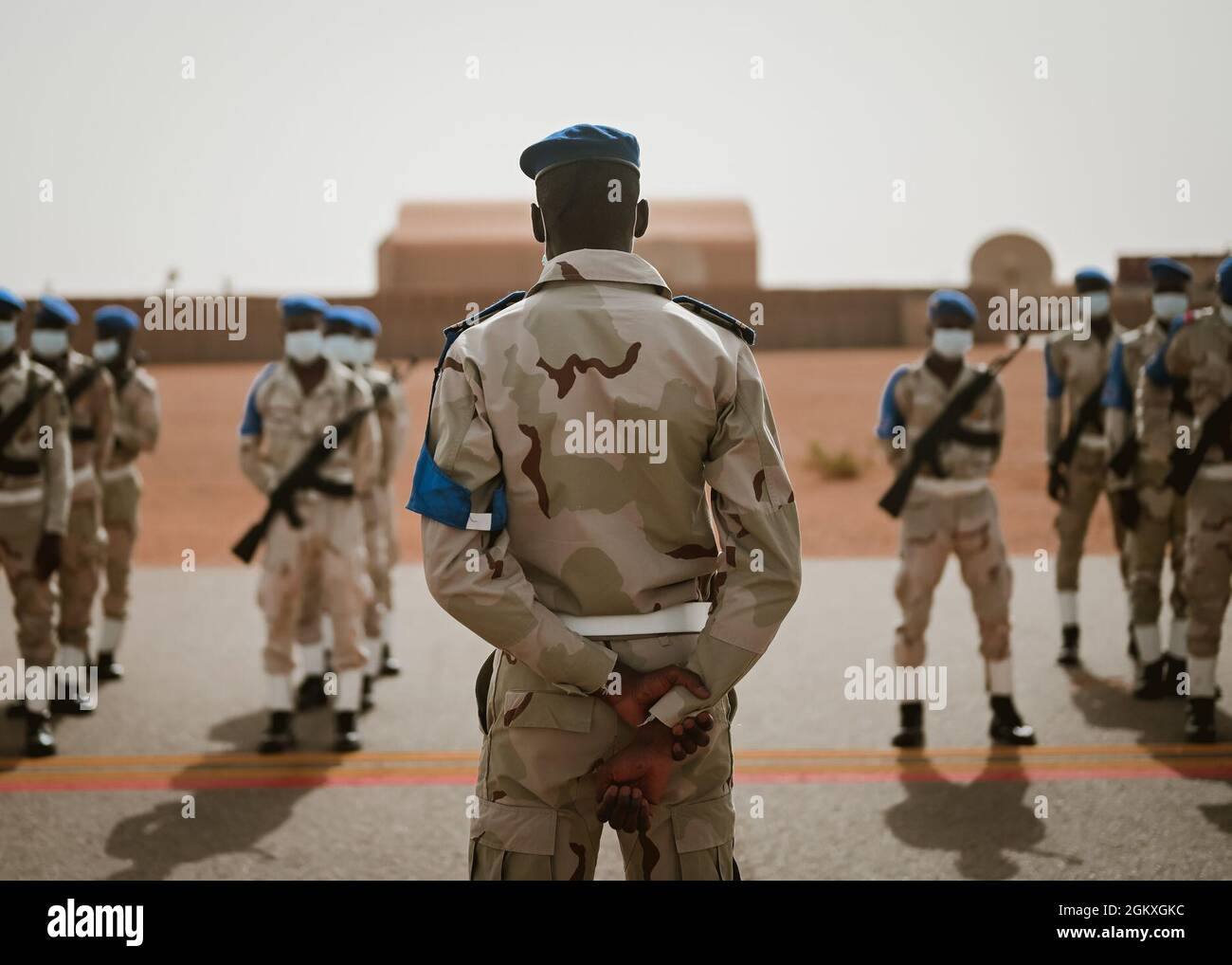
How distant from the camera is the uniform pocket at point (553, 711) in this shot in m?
2.71

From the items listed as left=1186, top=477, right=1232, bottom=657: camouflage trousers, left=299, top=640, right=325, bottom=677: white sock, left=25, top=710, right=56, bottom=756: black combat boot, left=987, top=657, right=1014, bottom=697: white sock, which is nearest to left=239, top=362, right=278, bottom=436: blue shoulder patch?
left=299, top=640, right=325, bottom=677: white sock

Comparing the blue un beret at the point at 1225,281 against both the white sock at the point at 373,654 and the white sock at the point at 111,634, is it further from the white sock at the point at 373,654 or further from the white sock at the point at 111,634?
the white sock at the point at 111,634

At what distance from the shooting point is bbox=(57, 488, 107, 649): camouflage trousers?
7.69 m

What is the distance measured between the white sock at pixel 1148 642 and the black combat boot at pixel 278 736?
5.10 meters

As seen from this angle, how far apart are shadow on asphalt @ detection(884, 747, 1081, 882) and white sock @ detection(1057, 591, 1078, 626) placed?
2.44m

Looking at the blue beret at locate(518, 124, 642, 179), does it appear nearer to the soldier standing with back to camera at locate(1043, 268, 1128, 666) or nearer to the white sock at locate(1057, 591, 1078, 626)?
the soldier standing with back to camera at locate(1043, 268, 1128, 666)

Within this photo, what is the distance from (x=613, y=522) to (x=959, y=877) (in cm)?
291

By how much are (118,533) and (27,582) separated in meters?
2.25

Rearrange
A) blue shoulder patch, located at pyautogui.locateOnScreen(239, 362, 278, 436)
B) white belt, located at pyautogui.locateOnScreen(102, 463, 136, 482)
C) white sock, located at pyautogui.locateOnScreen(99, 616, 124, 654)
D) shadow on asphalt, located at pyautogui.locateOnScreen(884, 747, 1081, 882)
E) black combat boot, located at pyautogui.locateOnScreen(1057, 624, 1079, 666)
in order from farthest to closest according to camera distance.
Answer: white belt, located at pyautogui.locateOnScreen(102, 463, 136, 482) → white sock, located at pyautogui.locateOnScreen(99, 616, 124, 654) → black combat boot, located at pyautogui.locateOnScreen(1057, 624, 1079, 666) → blue shoulder patch, located at pyautogui.locateOnScreen(239, 362, 278, 436) → shadow on asphalt, located at pyautogui.locateOnScreen(884, 747, 1081, 882)

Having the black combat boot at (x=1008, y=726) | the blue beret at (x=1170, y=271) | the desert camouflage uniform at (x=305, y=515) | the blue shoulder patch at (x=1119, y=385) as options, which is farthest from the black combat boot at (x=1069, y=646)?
the desert camouflage uniform at (x=305, y=515)

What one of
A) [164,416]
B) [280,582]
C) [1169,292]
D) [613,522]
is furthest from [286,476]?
[164,416]

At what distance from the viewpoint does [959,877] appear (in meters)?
4.86
